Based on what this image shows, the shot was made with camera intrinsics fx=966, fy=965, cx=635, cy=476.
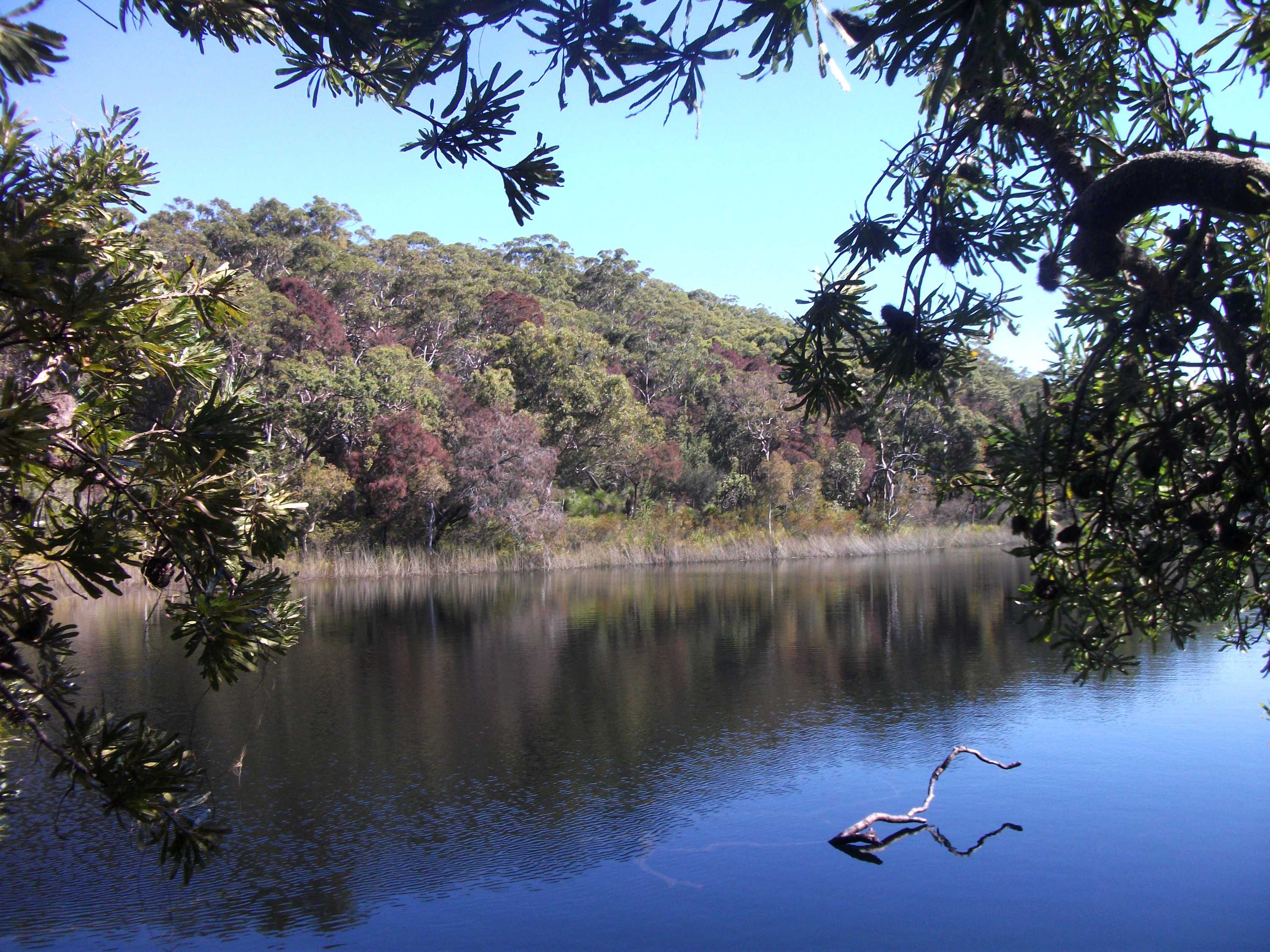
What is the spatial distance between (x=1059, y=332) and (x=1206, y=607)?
45.1 inches

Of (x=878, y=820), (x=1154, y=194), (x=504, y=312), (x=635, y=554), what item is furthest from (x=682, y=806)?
(x=504, y=312)

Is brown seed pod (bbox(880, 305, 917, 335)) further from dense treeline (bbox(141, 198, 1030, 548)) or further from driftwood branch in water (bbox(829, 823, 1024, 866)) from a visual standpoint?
dense treeline (bbox(141, 198, 1030, 548))

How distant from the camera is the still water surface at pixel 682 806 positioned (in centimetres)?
493

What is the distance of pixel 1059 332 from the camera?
133 inches

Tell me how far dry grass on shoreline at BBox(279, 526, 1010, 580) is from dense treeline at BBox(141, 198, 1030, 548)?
67 centimetres

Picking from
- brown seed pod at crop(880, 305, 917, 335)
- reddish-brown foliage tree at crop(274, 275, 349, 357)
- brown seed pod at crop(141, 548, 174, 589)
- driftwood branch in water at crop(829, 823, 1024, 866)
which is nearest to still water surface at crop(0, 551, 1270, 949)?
driftwood branch in water at crop(829, 823, 1024, 866)

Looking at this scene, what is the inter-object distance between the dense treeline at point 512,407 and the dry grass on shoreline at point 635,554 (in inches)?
26.4

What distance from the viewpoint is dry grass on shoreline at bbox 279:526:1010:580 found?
856 inches

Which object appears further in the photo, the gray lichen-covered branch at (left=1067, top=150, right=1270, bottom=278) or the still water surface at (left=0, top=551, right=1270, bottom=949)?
the still water surface at (left=0, top=551, right=1270, bottom=949)

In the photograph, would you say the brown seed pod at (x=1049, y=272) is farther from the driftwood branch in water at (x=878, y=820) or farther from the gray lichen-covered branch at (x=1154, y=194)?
the driftwood branch in water at (x=878, y=820)

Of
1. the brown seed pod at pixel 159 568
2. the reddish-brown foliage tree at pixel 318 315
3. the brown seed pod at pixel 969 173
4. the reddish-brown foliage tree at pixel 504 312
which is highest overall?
the reddish-brown foliage tree at pixel 504 312

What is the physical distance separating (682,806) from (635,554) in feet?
64.1

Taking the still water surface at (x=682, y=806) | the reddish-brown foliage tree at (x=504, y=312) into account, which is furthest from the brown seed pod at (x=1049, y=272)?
the reddish-brown foliage tree at (x=504, y=312)

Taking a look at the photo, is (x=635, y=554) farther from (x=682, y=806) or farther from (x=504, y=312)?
(x=682, y=806)
